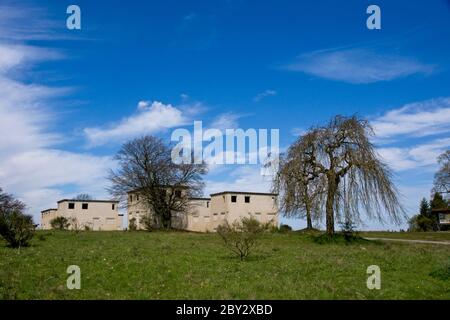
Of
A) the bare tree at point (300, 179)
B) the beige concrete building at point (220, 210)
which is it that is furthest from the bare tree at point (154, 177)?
the bare tree at point (300, 179)

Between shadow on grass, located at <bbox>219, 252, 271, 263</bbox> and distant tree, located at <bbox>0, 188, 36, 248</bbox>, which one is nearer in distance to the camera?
shadow on grass, located at <bbox>219, 252, 271, 263</bbox>

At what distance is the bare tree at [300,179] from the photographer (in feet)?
111

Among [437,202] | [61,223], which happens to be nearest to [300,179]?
[61,223]

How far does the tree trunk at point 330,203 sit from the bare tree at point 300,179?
0.62m

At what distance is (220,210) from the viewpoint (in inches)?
2768

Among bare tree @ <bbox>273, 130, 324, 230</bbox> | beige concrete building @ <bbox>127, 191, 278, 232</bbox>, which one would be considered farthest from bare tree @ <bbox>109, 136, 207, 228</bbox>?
bare tree @ <bbox>273, 130, 324, 230</bbox>

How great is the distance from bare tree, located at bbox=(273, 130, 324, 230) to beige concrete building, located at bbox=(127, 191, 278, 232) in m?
31.1

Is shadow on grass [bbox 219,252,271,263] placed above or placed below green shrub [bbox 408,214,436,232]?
above

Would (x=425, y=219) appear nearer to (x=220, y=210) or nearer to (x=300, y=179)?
(x=220, y=210)

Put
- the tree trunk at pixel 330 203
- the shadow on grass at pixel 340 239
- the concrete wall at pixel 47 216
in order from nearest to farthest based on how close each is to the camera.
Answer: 1. the shadow on grass at pixel 340 239
2. the tree trunk at pixel 330 203
3. the concrete wall at pixel 47 216

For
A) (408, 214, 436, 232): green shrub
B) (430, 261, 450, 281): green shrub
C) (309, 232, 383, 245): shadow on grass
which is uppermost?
(430, 261, 450, 281): green shrub

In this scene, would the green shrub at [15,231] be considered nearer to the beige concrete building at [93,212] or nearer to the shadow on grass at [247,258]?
the shadow on grass at [247,258]

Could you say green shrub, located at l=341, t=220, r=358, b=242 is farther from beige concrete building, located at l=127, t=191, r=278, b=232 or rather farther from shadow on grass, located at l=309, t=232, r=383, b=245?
beige concrete building, located at l=127, t=191, r=278, b=232

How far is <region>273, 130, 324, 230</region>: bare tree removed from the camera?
1336 inches
